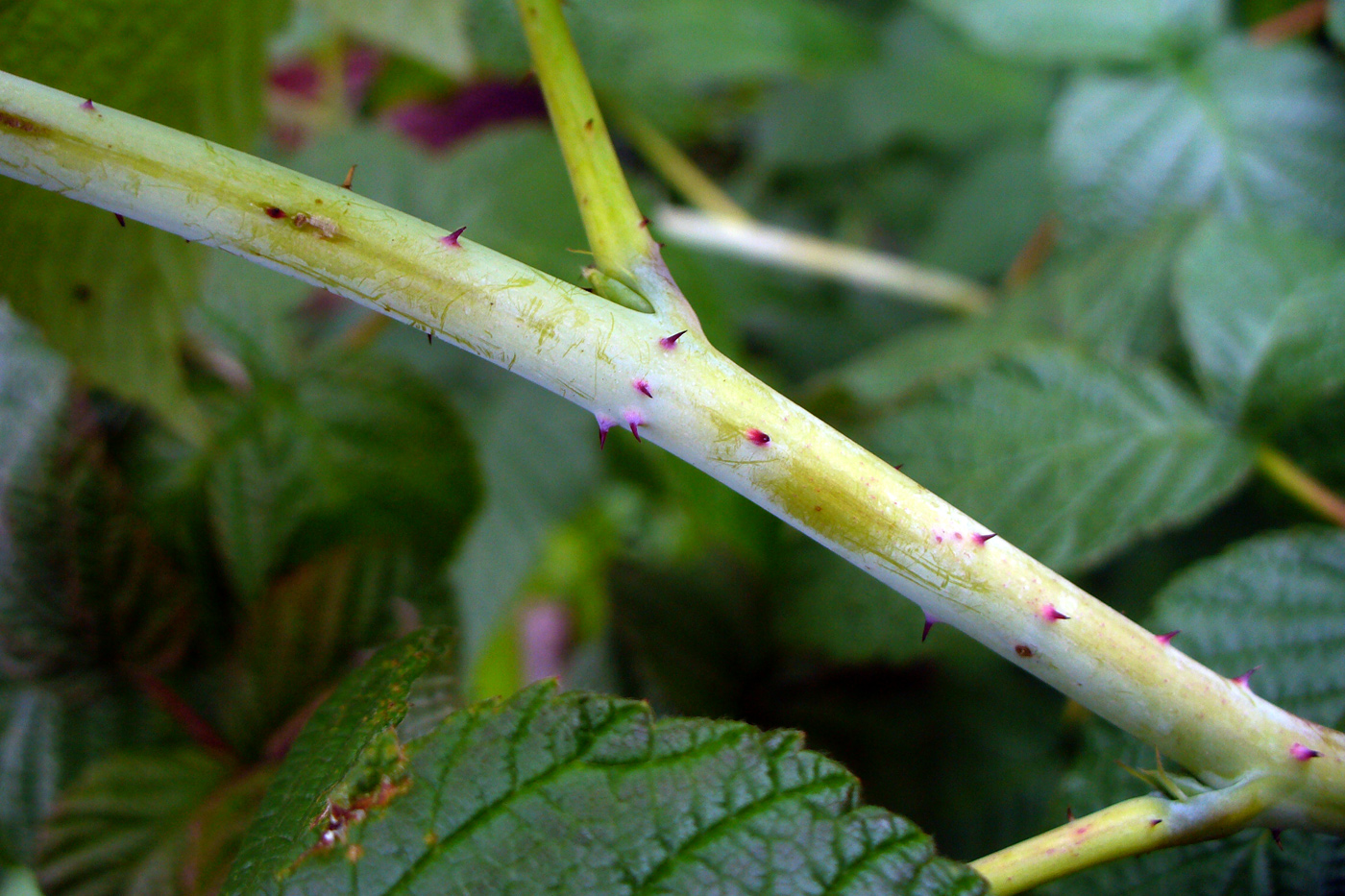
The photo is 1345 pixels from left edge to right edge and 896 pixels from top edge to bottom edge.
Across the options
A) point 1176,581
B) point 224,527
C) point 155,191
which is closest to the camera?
point 155,191

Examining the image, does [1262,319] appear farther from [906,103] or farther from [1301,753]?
[906,103]

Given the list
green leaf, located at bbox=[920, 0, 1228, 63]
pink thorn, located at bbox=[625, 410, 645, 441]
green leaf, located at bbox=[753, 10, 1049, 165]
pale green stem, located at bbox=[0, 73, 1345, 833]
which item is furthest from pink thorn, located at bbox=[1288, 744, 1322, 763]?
green leaf, located at bbox=[753, 10, 1049, 165]

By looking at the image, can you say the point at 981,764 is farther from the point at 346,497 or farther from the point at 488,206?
the point at 488,206

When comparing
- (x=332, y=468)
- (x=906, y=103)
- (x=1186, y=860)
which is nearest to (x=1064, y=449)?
(x=1186, y=860)

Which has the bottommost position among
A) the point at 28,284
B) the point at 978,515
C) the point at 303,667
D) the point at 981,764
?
the point at 981,764

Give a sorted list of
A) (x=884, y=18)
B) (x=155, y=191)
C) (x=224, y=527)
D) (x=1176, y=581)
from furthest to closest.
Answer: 1. (x=884, y=18)
2. (x=224, y=527)
3. (x=1176, y=581)
4. (x=155, y=191)

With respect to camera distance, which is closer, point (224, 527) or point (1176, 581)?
point (1176, 581)

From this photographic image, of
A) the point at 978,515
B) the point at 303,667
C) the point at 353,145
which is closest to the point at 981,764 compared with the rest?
the point at 978,515
